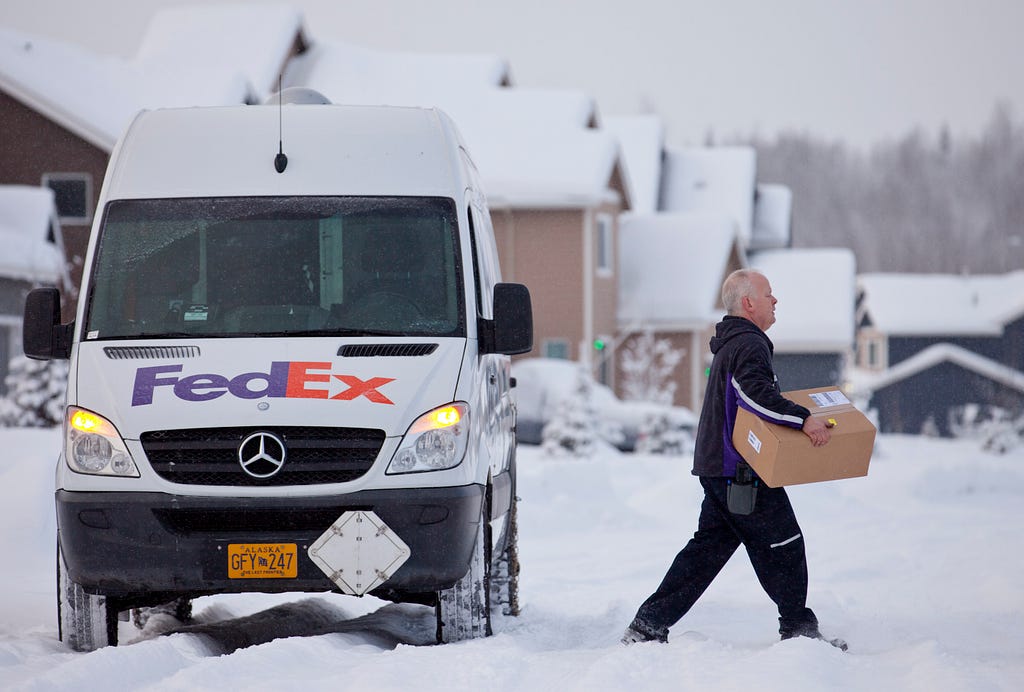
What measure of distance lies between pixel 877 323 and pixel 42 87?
37907 mm

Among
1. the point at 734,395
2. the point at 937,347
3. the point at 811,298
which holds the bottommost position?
the point at 937,347

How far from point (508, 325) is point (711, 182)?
1791 inches

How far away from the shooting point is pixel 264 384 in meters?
6.64

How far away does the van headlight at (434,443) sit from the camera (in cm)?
662

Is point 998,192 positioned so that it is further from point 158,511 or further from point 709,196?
point 158,511

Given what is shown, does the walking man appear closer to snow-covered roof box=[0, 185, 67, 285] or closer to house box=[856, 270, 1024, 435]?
snow-covered roof box=[0, 185, 67, 285]

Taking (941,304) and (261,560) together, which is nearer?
(261,560)

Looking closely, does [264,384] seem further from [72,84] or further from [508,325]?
[72,84]

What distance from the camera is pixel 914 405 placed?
55000 mm

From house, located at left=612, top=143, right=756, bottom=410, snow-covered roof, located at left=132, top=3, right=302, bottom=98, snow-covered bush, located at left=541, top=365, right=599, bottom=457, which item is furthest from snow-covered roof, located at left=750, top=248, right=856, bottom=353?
snow-covered bush, located at left=541, top=365, right=599, bottom=457

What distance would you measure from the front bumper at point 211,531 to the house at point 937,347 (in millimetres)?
44941

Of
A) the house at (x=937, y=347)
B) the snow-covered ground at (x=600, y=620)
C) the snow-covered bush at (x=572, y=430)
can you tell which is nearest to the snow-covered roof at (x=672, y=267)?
the snow-covered bush at (x=572, y=430)

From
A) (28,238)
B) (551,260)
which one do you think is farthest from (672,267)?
(28,238)

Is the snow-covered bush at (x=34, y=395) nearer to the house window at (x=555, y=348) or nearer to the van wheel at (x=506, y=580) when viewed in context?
the van wheel at (x=506, y=580)
